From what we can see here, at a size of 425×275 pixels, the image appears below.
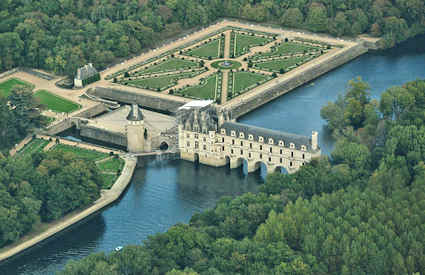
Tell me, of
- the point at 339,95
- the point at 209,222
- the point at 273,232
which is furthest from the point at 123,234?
the point at 339,95

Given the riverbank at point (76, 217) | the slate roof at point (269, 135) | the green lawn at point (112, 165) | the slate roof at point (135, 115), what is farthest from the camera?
the slate roof at point (135, 115)

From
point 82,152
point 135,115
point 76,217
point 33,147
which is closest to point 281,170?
point 135,115

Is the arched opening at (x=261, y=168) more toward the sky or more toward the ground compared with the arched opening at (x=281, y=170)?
more toward the ground

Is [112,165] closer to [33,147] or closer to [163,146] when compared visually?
[163,146]

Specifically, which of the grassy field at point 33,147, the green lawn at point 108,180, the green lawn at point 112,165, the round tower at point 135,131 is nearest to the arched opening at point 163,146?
the round tower at point 135,131

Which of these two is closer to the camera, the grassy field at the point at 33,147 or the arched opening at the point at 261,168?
the arched opening at the point at 261,168

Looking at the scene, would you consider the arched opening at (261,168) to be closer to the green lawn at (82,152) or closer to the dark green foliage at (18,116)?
the green lawn at (82,152)

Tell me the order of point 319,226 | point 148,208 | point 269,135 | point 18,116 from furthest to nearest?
point 18,116 < point 269,135 < point 148,208 < point 319,226
